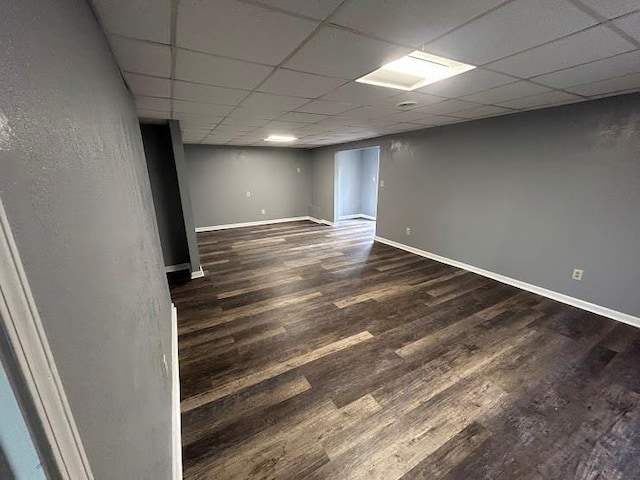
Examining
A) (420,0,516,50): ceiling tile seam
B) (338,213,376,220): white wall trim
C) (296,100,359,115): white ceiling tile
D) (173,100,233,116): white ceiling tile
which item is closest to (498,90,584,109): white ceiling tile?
(296,100,359,115): white ceiling tile

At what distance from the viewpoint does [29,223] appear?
15.2 inches

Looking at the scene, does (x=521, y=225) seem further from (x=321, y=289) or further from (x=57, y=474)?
(x=57, y=474)

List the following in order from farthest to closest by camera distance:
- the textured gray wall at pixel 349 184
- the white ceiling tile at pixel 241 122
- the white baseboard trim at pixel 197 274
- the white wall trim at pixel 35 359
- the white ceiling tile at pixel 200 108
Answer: the textured gray wall at pixel 349 184 → the white baseboard trim at pixel 197 274 → the white ceiling tile at pixel 241 122 → the white ceiling tile at pixel 200 108 → the white wall trim at pixel 35 359

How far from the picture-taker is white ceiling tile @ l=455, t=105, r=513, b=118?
3.02 m

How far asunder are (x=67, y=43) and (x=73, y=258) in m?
0.67

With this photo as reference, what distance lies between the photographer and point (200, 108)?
282 centimetres

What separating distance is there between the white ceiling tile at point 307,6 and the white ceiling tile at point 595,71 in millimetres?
1874

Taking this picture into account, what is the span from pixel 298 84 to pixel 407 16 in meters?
1.07

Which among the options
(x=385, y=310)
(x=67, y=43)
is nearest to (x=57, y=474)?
(x=67, y=43)

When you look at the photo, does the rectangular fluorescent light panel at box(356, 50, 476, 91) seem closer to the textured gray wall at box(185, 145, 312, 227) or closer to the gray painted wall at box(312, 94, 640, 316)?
the gray painted wall at box(312, 94, 640, 316)

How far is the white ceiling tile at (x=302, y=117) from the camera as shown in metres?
3.18

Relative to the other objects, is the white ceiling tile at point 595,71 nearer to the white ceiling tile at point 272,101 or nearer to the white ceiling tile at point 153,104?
the white ceiling tile at point 272,101

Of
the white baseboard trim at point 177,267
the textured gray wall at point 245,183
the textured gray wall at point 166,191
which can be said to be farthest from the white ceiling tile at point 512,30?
the textured gray wall at point 245,183

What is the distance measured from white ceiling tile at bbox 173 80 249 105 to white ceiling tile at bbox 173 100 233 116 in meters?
0.13
